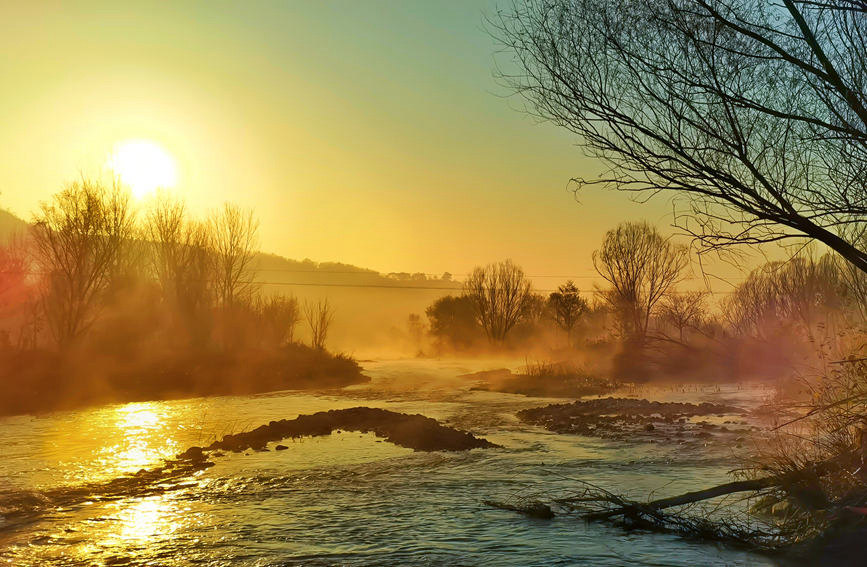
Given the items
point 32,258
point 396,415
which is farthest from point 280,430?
point 32,258

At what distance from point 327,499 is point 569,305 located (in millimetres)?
56363

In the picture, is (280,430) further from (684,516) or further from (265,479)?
(684,516)

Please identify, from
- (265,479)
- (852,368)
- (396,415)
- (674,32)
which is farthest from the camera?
(396,415)

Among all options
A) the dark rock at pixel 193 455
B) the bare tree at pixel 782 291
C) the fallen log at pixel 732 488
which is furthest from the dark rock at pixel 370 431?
the bare tree at pixel 782 291

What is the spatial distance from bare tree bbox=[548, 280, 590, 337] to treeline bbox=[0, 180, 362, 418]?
27369 mm

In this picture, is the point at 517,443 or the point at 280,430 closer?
the point at 517,443

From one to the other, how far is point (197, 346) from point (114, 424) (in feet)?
60.6

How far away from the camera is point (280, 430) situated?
1889 cm

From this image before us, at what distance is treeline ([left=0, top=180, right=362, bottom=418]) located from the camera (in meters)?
30.5

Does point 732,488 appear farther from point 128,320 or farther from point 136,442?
point 128,320

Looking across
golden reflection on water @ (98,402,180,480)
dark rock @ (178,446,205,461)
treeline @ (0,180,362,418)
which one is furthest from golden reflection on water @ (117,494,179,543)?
treeline @ (0,180,362,418)

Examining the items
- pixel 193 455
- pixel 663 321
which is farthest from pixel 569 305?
pixel 193 455

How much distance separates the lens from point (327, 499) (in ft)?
38.9

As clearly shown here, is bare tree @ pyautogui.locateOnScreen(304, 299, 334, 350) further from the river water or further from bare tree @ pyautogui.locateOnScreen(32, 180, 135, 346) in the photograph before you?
the river water
